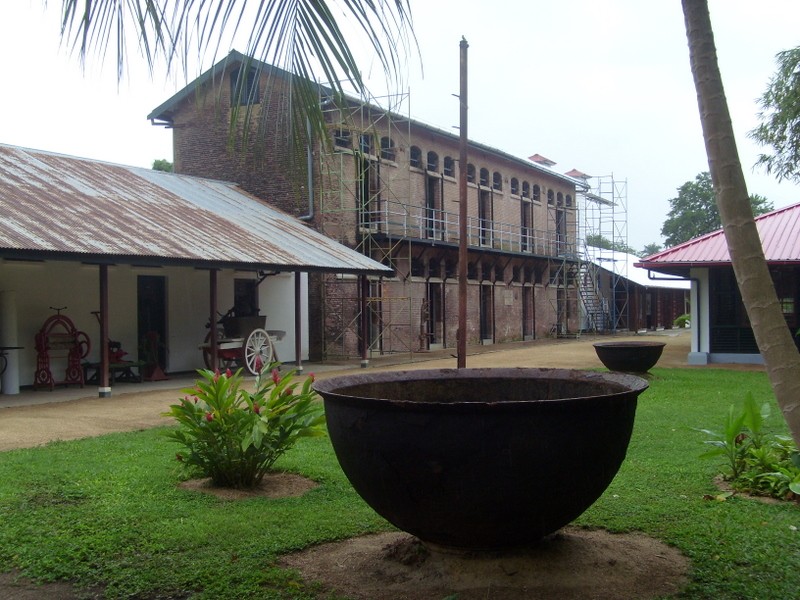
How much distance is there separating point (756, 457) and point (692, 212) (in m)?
67.5

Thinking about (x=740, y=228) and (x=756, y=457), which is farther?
(x=756, y=457)

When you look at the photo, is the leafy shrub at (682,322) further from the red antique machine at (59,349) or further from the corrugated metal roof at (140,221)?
the red antique machine at (59,349)

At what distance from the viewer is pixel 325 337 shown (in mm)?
22688

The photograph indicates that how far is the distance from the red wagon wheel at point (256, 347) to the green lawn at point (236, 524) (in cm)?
922

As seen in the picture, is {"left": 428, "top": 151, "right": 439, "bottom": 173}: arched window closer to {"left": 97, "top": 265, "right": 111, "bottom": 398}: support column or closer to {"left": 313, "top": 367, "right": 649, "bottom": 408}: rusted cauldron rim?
{"left": 97, "top": 265, "right": 111, "bottom": 398}: support column

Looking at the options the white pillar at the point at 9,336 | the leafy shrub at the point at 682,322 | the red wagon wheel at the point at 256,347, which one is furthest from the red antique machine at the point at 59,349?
the leafy shrub at the point at 682,322

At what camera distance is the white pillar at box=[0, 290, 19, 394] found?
1423cm

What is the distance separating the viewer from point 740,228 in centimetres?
323

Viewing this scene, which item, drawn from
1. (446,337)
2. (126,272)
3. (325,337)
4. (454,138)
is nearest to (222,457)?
(126,272)

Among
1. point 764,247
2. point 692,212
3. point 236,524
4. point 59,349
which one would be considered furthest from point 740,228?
point 692,212

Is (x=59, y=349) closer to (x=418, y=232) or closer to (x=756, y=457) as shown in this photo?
(x=756, y=457)

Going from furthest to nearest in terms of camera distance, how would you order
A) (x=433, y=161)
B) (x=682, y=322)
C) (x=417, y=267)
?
1. (x=682, y=322)
2. (x=433, y=161)
3. (x=417, y=267)

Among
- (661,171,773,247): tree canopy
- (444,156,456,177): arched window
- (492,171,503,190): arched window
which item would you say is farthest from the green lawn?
(661,171,773,247): tree canopy

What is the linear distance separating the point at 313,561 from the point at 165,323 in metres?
14.6
